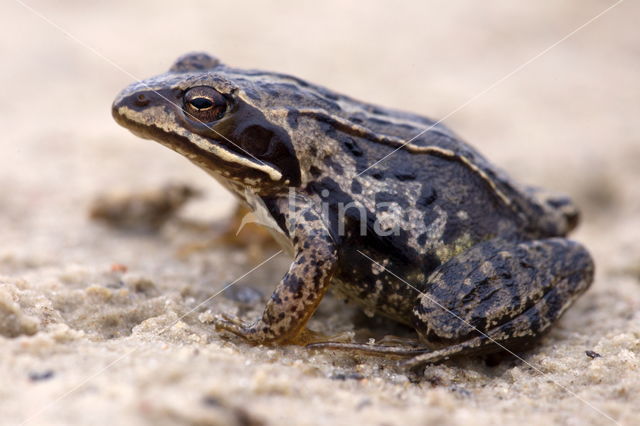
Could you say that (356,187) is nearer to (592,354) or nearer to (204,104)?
(204,104)

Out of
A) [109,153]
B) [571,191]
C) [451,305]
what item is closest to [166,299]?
[451,305]

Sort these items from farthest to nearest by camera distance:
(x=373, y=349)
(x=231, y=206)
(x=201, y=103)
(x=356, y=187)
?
(x=231, y=206)
(x=356, y=187)
(x=201, y=103)
(x=373, y=349)

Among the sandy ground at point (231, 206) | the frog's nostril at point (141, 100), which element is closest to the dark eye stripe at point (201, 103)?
the frog's nostril at point (141, 100)

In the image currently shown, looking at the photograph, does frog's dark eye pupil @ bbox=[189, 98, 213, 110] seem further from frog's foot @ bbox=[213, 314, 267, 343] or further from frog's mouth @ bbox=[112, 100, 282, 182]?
frog's foot @ bbox=[213, 314, 267, 343]

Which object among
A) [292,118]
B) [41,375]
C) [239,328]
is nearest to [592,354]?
[239,328]

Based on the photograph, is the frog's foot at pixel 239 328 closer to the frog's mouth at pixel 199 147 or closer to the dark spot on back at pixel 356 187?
the frog's mouth at pixel 199 147

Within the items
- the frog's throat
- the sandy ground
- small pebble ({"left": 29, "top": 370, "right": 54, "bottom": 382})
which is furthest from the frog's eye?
small pebble ({"left": 29, "top": 370, "right": 54, "bottom": 382})
